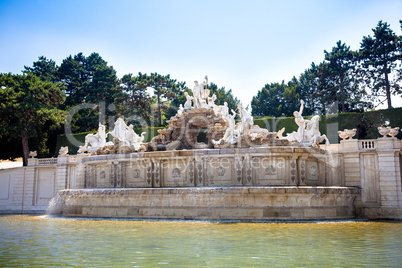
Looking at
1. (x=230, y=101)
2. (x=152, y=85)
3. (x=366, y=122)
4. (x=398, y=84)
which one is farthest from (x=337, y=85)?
(x=152, y=85)

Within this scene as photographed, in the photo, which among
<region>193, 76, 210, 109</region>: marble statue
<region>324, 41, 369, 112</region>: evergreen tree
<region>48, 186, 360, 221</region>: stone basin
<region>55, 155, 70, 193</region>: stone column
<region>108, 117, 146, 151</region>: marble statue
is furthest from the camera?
<region>324, 41, 369, 112</region>: evergreen tree

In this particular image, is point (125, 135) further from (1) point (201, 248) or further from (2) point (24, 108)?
(2) point (24, 108)

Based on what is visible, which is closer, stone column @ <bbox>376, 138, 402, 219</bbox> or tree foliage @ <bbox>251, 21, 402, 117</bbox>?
stone column @ <bbox>376, 138, 402, 219</bbox>

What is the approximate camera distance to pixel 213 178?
67.4 ft

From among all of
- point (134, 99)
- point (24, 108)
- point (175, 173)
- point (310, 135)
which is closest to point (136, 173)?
point (175, 173)

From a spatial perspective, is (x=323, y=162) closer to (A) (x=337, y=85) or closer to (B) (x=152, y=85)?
(A) (x=337, y=85)

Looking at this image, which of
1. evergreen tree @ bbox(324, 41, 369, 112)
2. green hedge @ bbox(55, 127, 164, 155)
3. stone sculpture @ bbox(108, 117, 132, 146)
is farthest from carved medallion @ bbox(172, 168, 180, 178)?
evergreen tree @ bbox(324, 41, 369, 112)

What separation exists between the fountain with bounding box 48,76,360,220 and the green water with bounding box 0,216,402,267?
4.14m

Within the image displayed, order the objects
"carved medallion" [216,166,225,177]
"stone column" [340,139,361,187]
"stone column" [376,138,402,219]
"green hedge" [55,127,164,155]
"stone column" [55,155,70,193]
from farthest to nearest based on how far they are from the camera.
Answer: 1. "green hedge" [55,127,164,155]
2. "stone column" [55,155,70,193]
3. "stone column" [340,139,361,187]
4. "stone column" [376,138,402,219]
5. "carved medallion" [216,166,225,177]

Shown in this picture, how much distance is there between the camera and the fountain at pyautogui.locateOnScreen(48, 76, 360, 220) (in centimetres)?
1769

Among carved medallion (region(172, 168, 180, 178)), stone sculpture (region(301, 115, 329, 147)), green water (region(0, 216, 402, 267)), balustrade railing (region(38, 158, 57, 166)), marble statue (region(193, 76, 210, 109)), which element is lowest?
green water (region(0, 216, 402, 267))

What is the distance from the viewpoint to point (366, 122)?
107 feet

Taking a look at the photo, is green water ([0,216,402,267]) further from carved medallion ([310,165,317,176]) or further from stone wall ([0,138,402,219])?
carved medallion ([310,165,317,176])

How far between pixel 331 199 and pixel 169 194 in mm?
7329
